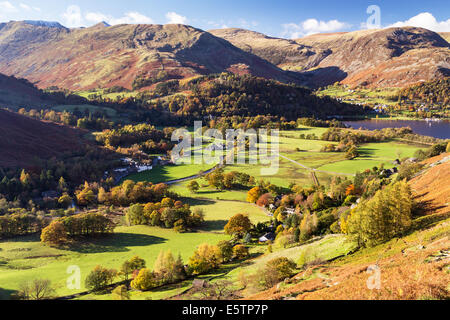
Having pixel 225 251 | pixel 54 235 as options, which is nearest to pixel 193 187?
pixel 54 235

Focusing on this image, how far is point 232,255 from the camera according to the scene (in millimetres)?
42031

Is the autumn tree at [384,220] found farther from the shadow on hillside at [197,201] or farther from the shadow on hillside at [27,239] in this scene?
the shadow on hillside at [27,239]

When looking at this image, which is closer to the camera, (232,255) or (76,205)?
(232,255)

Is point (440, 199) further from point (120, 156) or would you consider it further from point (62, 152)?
point (62, 152)

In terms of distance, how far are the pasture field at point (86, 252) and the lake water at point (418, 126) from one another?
12905cm

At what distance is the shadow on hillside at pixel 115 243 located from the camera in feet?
150

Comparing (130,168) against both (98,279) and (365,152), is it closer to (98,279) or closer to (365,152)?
(98,279)

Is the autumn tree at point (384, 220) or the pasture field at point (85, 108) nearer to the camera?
the autumn tree at point (384, 220)

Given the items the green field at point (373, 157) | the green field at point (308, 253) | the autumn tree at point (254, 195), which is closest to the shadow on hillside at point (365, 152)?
the green field at point (373, 157)

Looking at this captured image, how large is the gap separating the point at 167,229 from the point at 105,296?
73.8 ft

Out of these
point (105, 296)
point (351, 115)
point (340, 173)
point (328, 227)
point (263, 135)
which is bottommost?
point (105, 296)

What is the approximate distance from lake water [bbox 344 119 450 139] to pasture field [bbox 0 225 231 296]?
129 m
